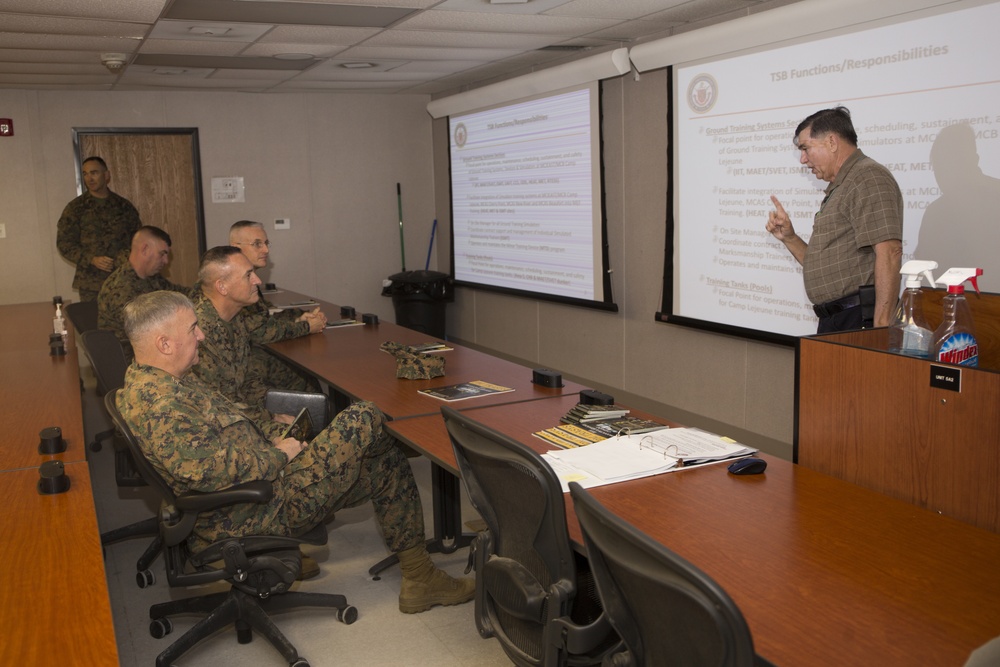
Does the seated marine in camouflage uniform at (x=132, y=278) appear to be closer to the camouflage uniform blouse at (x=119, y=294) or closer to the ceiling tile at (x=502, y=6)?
the camouflage uniform blouse at (x=119, y=294)

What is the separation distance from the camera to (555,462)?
240 cm

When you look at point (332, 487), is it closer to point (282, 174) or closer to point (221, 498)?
point (221, 498)

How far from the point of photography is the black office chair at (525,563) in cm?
184

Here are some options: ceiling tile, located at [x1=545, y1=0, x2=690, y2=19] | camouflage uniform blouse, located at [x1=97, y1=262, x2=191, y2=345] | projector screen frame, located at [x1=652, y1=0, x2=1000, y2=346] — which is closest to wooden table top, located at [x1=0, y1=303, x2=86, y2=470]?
camouflage uniform blouse, located at [x1=97, y1=262, x2=191, y2=345]

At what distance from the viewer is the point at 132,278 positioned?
5.20 m

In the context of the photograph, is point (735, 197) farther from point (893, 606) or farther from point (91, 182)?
point (91, 182)

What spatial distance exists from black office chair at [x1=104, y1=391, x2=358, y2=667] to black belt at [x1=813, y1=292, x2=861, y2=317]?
2257mm

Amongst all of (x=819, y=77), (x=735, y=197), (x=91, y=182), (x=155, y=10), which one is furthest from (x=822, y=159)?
(x=91, y=182)

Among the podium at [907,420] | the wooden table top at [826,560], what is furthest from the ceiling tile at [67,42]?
the podium at [907,420]

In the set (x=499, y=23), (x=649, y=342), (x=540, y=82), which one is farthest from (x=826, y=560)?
(x=540, y=82)

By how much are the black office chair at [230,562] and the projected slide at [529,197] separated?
406cm

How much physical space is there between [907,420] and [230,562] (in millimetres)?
1973

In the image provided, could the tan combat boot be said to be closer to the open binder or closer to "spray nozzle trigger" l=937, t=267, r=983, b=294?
the open binder

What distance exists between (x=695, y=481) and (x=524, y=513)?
542 millimetres
